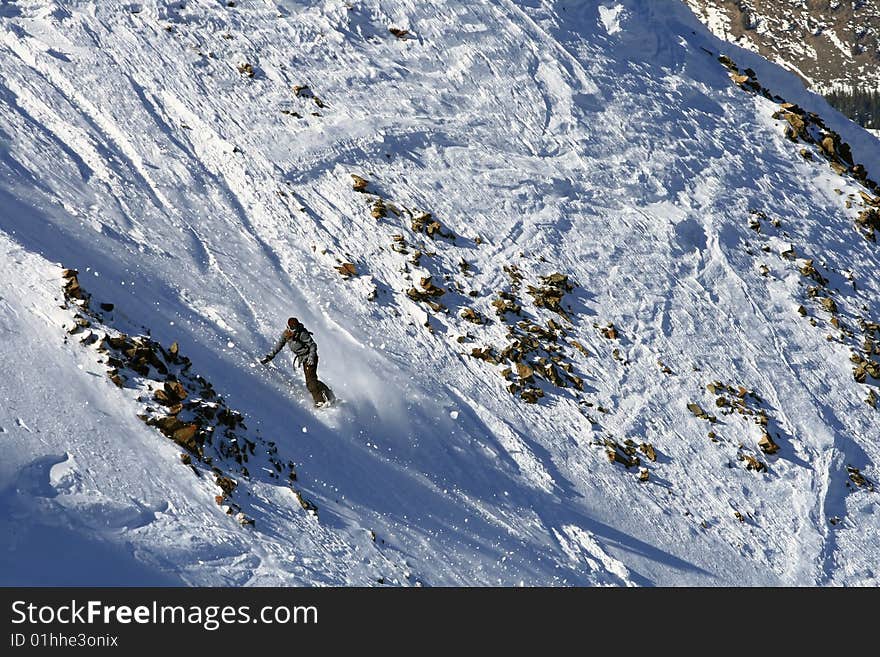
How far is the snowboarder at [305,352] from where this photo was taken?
15219 mm

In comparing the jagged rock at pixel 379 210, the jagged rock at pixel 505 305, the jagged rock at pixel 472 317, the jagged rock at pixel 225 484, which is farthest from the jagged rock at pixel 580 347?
the jagged rock at pixel 225 484

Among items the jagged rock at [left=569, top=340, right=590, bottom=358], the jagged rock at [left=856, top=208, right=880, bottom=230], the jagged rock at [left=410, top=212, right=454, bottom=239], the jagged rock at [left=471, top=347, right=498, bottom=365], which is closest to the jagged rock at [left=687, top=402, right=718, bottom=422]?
the jagged rock at [left=569, top=340, right=590, bottom=358]

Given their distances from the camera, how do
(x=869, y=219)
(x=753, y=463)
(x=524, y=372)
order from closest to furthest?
(x=524, y=372)
(x=753, y=463)
(x=869, y=219)

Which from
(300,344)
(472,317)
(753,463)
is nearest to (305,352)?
(300,344)

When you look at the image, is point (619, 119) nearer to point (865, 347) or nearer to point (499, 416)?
point (865, 347)

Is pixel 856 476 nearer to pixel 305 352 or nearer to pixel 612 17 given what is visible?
pixel 305 352

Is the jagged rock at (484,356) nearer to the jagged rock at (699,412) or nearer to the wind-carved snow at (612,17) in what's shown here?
the jagged rock at (699,412)

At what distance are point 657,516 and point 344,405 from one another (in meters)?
Answer: 6.23

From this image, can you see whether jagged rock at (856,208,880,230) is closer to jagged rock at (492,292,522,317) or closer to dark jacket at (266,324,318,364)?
jagged rock at (492,292,522,317)

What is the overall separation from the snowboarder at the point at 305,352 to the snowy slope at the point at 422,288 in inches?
13.2

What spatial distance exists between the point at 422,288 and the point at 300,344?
192 inches

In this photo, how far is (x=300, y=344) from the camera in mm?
15359

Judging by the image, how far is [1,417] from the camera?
11.5 m

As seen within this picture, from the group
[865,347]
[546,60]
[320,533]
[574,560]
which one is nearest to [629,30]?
[546,60]
